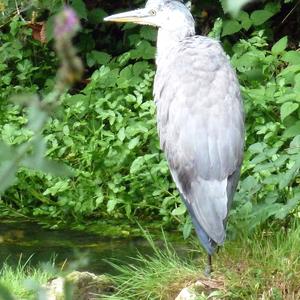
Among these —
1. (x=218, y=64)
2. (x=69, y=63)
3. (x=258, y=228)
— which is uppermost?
(x=69, y=63)

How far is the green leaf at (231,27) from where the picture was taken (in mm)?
7094

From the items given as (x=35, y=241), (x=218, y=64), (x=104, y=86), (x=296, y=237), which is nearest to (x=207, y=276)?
(x=296, y=237)

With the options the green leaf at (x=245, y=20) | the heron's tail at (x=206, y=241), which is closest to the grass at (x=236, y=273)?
the heron's tail at (x=206, y=241)

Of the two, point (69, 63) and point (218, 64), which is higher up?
point (69, 63)

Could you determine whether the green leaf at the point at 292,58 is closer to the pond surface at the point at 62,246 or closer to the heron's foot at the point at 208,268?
the pond surface at the point at 62,246

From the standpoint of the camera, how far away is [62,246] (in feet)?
18.3

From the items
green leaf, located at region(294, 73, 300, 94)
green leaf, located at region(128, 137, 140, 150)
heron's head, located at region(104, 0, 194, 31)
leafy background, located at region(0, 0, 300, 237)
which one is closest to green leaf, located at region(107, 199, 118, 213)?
leafy background, located at region(0, 0, 300, 237)

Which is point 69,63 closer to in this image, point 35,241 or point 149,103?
point 35,241

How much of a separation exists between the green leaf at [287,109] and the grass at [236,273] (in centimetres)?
146

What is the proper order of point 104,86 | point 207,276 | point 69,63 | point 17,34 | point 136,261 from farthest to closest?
point 17,34
point 104,86
point 136,261
point 207,276
point 69,63

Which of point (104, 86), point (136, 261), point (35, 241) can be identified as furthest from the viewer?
point (104, 86)

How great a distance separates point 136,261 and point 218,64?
124 centimetres

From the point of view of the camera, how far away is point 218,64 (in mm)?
4469

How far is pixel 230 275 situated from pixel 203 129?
681 millimetres
